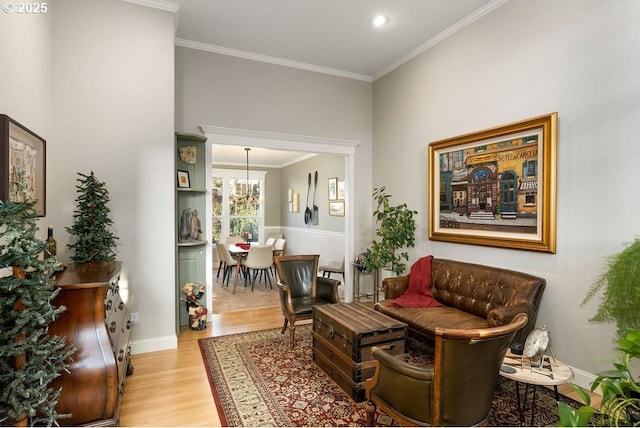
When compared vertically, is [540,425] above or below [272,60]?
below

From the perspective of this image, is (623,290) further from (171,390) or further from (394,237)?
(171,390)

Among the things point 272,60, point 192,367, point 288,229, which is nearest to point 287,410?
point 192,367

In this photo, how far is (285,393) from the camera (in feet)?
8.84


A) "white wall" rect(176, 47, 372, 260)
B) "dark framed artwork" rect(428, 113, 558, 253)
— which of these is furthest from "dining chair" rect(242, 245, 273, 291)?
"dark framed artwork" rect(428, 113, 558, 253)

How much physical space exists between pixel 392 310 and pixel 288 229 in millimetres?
6266

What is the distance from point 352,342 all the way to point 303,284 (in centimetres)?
155

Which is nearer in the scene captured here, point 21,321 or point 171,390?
point 21,321

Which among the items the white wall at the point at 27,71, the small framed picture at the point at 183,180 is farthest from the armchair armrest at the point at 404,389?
the small framed picture at the point at 183,180

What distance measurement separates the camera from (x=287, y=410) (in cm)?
246

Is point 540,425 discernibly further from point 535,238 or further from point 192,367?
point 192,367

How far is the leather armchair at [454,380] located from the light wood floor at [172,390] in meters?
1.31

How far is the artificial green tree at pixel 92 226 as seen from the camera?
2924 mm

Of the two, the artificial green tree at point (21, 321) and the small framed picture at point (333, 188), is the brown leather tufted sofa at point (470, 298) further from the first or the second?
the small framed picture at point (333, 188)

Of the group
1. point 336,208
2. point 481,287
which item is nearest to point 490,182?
point 481,287
